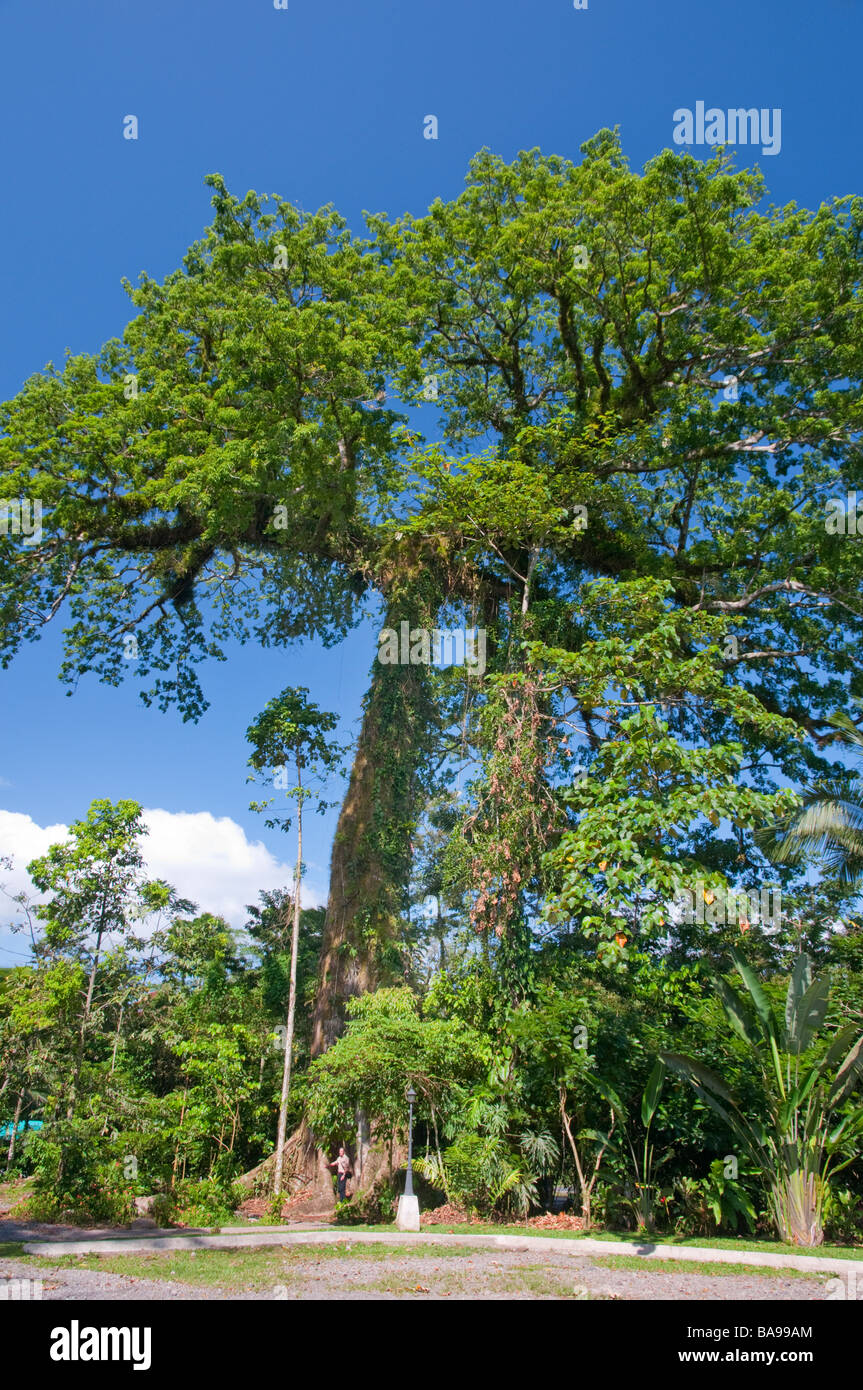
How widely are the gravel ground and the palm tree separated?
20.0 feet

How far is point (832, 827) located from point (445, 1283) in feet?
26.2

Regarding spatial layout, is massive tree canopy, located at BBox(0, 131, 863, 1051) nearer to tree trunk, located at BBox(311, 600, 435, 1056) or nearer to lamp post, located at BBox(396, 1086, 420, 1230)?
tree trunk, located at BBox(311, 600, 435, 1056)

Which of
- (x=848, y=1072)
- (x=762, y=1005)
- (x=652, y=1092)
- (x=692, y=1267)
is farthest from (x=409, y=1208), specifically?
(x=848, y=1072)

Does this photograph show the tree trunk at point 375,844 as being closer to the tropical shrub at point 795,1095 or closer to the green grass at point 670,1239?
the green grass at point 670,1239

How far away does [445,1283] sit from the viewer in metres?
6.67

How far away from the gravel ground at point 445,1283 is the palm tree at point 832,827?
6.09 metres

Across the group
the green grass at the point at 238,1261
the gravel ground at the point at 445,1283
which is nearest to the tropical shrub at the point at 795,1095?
the gravel ground at the point at 445,1283

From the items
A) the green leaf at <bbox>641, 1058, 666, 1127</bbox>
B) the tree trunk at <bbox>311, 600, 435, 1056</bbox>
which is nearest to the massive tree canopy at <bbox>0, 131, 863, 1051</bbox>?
the tree trunk at <bbox>311, 600, 435, 1056</bbox>

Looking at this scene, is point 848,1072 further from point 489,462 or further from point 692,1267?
point 489,462

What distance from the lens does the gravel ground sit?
611cm

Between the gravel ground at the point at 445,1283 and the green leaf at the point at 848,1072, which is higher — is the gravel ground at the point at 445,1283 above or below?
below

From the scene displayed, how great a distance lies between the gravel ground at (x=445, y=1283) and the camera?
611cm

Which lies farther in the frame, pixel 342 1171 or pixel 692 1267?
pixel 342 1171
